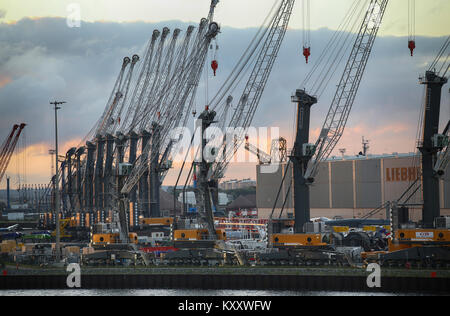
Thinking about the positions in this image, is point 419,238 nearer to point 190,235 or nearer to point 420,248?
point 420,248

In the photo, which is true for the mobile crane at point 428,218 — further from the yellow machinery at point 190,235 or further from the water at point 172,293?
the yellow machinery at point 190,235

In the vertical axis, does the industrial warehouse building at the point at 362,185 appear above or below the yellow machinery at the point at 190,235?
above

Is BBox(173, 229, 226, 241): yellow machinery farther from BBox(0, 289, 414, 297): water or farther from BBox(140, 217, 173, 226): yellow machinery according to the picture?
BBox(140, 217, 173, 226): yellow machinery

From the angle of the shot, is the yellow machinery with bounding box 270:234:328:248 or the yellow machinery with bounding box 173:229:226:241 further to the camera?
the yellow machinery with bounding box 173:229:226:241

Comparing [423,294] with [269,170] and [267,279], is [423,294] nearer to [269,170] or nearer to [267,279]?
[267,279]

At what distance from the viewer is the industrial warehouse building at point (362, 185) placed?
110m

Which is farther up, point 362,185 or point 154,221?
Answer: point 362,185

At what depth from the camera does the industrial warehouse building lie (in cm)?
11038

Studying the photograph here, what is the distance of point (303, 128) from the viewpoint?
74.6 m

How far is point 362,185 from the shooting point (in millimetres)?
117312

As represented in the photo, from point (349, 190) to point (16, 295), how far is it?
67.8 metres

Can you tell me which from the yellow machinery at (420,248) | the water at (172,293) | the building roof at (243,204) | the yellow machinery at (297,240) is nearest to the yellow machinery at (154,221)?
the yellow machinery at (297,240)

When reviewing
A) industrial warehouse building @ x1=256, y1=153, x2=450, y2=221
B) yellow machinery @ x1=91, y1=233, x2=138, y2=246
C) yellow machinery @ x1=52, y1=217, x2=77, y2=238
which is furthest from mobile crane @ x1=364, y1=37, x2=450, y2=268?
yellow machinery @ x1=52, y1=217, x2=77, y2=238

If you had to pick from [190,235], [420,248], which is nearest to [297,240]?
[420,248]
